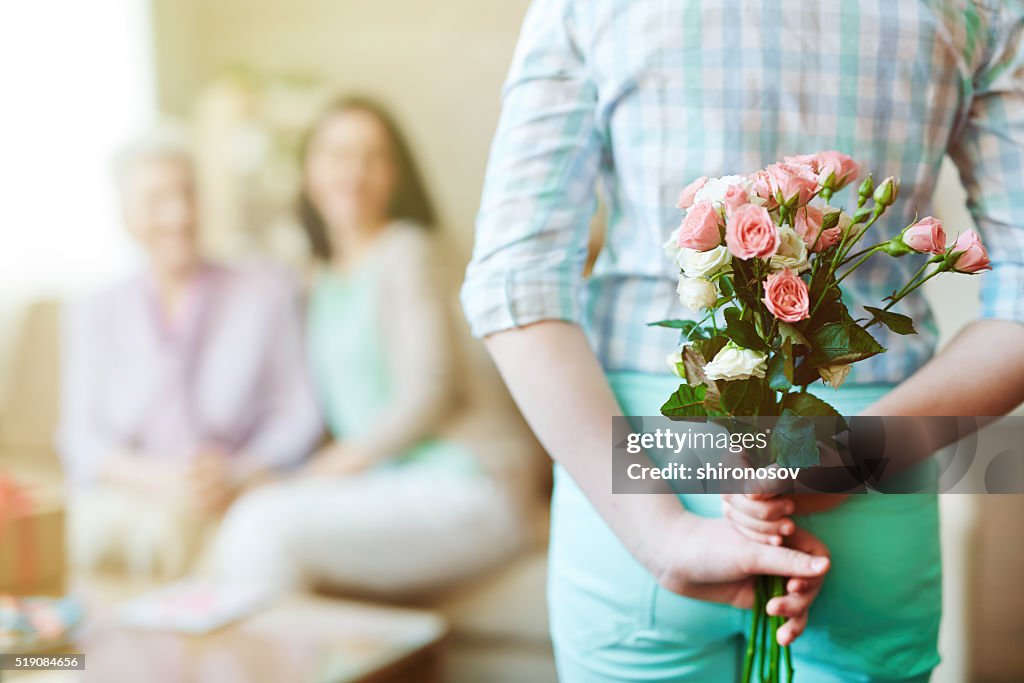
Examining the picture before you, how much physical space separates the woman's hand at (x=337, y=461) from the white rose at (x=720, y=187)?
1.47 metres

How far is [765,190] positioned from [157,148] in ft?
6.26

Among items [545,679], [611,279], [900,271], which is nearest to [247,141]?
[545,679]

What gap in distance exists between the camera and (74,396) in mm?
2254

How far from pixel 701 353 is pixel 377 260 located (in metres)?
1.42

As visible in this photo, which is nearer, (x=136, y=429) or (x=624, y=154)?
(x=624, y=154)

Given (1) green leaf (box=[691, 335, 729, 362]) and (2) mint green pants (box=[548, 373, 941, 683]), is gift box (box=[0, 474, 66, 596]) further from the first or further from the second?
(1) green leaf (box=[691, 335, 729, 362])

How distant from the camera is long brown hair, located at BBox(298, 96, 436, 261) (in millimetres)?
1991

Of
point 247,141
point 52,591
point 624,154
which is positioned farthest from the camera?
point 247,141

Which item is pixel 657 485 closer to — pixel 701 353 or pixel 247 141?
pixel 701 353

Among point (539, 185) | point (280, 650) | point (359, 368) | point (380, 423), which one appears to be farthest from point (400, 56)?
point (539, 185)

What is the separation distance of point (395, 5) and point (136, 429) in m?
1.07

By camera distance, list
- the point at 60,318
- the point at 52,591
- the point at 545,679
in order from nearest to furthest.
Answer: the point at 52,591 < the point at 545,679 < the point at 60,318

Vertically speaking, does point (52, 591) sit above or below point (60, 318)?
below

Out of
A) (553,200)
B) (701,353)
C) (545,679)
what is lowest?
(545,679)
